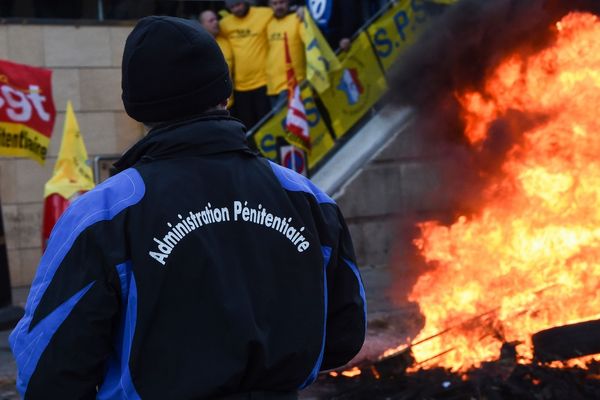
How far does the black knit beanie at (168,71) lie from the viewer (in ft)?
7.70

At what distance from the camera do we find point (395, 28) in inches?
436

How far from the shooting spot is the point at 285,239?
2408 millimetres

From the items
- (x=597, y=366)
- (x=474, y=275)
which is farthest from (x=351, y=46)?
(x=597, y=366)

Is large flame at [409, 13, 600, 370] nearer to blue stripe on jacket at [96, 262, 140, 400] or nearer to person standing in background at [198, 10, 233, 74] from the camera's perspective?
person standing in background at [198, 10, 233, 74]

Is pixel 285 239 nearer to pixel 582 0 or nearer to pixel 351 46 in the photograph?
pixel 582 0

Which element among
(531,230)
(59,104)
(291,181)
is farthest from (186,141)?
(59,104)

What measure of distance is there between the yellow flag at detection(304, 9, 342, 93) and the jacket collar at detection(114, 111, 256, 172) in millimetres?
7961

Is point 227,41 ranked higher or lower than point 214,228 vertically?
lower

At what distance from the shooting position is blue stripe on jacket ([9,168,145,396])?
2205 mm

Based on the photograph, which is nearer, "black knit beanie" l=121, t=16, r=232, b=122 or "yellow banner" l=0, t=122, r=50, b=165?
"black knit beanie" l=121, t=16, r=232, b=122

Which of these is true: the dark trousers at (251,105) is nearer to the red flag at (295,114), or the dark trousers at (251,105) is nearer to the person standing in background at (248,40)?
the person standing in background at (248,40)

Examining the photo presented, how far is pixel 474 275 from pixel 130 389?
5424mm

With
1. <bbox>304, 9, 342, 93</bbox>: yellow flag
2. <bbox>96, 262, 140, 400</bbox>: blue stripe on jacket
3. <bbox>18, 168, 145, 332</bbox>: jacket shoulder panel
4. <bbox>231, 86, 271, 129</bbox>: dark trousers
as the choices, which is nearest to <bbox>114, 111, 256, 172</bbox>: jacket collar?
<bbox>18, 168, 145, 332</bbox>: jacket shoulder panel

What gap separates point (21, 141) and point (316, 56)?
3.42 meters
